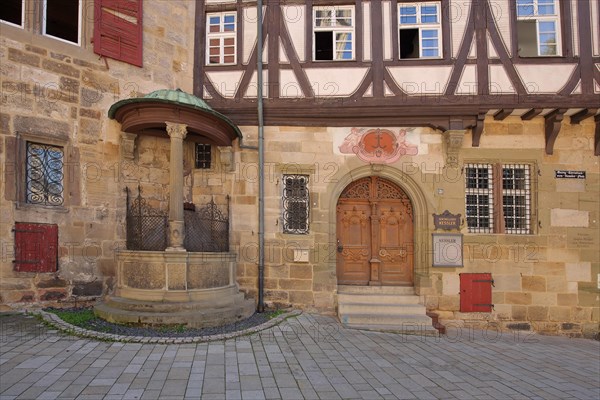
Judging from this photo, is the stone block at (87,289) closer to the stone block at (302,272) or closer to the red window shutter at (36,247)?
the red window shutter at (36,247)

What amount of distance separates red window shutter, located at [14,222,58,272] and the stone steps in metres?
4.98

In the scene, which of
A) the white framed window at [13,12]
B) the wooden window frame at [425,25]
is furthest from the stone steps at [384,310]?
the white framed window at [13,12]

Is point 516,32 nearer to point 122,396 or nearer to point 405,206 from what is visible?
point 405,206

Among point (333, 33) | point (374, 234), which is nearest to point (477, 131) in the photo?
point (374, 234)

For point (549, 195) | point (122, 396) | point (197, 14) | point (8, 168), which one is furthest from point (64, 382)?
point (549, 195)

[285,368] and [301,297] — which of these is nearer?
[285,368]

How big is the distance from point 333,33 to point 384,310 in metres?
5.50

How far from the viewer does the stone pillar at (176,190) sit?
6.63 m

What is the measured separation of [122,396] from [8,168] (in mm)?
4584

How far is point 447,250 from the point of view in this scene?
8.05 m

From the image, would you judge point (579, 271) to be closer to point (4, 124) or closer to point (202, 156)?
point (202, 156)

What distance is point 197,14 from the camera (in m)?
8.67

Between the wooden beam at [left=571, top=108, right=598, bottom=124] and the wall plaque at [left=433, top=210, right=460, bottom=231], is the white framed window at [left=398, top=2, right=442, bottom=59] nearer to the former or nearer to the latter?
the wooden beam at [left=571, top=108, right=598, bottom=124]

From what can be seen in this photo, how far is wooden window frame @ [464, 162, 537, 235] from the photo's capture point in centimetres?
816
